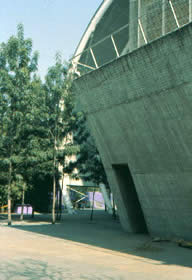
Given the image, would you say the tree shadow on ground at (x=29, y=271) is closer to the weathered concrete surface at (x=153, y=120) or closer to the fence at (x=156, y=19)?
the weathered concrete surface at (x=153, y=120)

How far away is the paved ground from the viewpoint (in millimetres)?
9297

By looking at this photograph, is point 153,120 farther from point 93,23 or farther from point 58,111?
point 93,23

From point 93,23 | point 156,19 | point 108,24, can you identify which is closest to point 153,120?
point 156,19

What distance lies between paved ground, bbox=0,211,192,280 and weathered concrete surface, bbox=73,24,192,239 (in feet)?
5.60

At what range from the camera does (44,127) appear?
1035 inches

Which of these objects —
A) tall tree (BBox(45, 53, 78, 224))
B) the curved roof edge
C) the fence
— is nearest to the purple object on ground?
tall tree (BBox(45, 53, 78, 224))

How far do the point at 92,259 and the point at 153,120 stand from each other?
6709 mm

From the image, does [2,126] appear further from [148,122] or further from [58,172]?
[148,122]

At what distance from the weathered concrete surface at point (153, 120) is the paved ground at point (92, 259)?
5.60 feet

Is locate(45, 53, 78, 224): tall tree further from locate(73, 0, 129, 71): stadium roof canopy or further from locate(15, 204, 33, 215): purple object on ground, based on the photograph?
locate(15, 204, 33, 215): purple object on ground

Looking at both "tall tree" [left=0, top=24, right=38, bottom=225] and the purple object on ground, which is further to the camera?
the purple object on ground

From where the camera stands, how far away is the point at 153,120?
609 inches

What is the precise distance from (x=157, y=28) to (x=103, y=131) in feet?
19.2

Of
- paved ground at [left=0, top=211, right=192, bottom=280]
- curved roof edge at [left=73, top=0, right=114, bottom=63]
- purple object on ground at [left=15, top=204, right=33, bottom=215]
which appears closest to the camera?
paved ground at [left=0, top=211, right=192, bottom=280]
